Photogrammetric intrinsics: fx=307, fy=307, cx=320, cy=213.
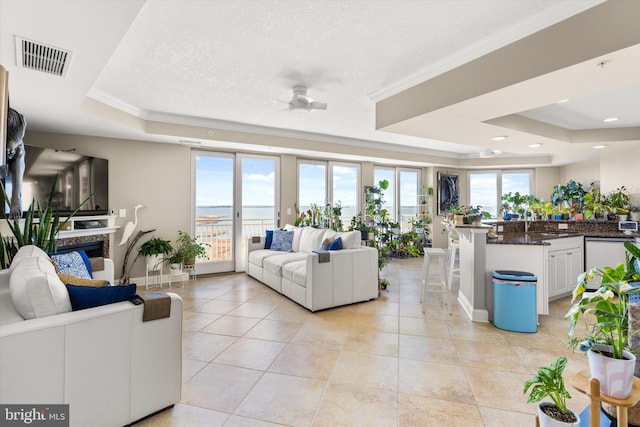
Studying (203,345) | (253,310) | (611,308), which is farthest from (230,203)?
(611,308)

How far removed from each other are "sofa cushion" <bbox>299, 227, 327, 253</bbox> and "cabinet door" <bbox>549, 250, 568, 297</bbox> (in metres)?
3.09

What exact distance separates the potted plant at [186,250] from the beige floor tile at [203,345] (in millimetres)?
2142

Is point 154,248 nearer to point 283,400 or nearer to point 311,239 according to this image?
point 311,239

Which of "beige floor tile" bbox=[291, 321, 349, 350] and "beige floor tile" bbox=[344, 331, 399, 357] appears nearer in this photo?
"beige floor tile" bbox=[344, 331, 399, 357]

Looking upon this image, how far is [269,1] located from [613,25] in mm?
2089

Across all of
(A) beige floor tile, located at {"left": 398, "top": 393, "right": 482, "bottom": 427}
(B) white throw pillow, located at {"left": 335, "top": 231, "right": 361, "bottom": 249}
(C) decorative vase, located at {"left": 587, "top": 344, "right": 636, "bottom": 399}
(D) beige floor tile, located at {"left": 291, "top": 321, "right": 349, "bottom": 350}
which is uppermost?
(B) white throw pillow, located at {"left": 335, "top": 231, "right": 361, "bottom": 249}

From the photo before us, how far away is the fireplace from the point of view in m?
3.82

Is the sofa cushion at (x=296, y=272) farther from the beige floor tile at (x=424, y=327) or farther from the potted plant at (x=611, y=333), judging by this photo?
the potted plant at (x=611, y=333)

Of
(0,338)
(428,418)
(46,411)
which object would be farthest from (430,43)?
(46,411)

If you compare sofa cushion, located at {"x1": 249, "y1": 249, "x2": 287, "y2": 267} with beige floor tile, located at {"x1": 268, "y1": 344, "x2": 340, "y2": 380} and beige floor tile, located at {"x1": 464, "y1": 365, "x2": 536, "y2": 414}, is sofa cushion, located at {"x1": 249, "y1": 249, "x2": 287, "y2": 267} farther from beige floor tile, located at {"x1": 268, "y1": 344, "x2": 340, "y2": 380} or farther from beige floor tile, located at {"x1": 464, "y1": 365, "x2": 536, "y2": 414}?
beige floor tile, located at {"x1": 464, "y1": 365, "x2": 536, "y2": 414}

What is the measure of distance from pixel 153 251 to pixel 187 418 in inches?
134

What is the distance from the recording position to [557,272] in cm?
406

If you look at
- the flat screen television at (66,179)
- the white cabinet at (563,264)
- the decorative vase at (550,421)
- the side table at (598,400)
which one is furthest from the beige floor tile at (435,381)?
the flat screen television at (66,179)

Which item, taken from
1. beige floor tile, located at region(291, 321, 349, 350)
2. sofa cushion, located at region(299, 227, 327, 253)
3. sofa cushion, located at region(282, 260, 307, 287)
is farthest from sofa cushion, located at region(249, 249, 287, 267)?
beige floor tile, located at region(291, 321, 349, 350)
